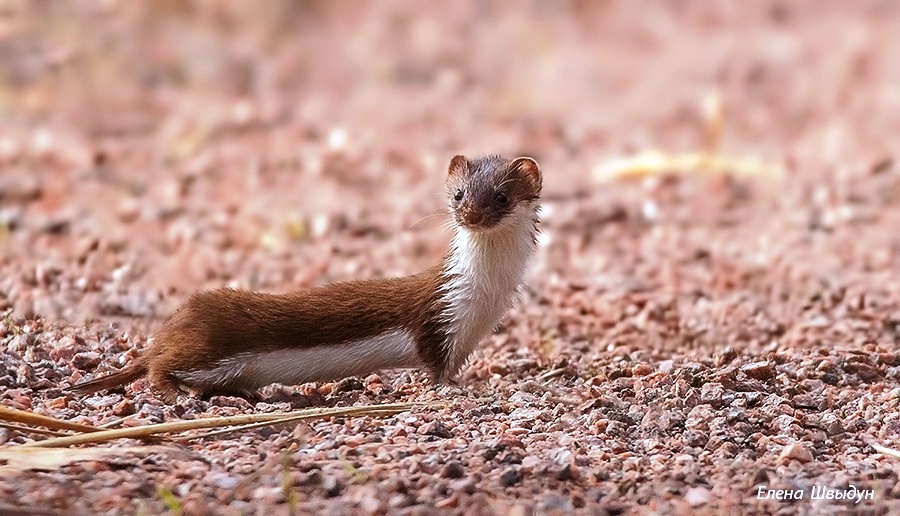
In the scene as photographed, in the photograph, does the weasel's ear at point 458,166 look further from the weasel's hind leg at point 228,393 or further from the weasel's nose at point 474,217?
the weasel's hind leg at point 228,393

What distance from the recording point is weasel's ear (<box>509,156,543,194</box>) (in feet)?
16.9

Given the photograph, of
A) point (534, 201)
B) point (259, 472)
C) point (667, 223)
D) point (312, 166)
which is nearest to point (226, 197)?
point (312, 166)

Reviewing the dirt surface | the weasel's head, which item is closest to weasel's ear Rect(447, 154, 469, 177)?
the weasel's head

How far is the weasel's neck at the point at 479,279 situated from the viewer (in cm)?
512

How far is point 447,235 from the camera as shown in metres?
8.36

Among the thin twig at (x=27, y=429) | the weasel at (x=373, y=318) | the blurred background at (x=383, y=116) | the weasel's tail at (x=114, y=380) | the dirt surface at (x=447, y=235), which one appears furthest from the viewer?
the blurred background at (x=383, y=116)

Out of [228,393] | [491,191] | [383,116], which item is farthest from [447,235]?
[228,393]

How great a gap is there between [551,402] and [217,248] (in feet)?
12.1

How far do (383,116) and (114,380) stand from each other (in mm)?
6385

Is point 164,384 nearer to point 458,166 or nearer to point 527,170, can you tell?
point 458,166

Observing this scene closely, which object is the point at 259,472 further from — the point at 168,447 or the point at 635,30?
the point at 635,30

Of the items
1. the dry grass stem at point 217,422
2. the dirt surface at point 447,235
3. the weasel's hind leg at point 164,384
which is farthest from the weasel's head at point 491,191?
the weasel's hind leg at point 164,384

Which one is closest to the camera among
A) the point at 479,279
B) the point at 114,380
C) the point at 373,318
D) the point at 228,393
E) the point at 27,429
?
the point at 27,429

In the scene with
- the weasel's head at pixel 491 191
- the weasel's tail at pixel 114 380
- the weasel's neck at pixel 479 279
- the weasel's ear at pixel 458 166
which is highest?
the weasel's ear at pixel 458 166
